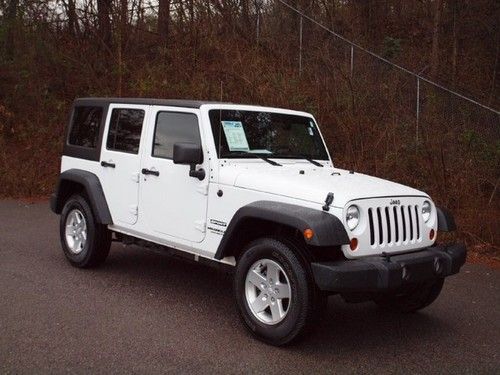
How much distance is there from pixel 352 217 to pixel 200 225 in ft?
4.68

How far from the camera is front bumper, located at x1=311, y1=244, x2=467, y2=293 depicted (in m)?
4.14

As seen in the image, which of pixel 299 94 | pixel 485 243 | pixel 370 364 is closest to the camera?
pixel 370 364

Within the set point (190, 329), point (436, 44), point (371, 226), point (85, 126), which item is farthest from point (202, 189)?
point (436, 44)

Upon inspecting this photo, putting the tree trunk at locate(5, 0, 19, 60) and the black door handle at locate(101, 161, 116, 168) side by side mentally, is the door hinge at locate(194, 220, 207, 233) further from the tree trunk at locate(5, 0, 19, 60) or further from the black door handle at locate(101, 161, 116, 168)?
the tree trunk at locate(5, 0, 19, 60)

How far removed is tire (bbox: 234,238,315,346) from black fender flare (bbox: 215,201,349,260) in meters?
0.20

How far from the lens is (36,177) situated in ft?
45.5

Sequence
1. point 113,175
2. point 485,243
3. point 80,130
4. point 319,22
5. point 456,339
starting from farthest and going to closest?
point 319,22 → point 485,243 → point 80,130 → point 113,175 → point 456,339

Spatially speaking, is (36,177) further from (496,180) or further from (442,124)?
(496,180)

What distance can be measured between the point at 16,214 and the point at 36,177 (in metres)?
3.06

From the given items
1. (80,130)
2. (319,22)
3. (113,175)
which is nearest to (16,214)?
(80,130)

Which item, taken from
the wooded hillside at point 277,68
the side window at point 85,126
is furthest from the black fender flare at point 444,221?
the wooded hillside at point 277,68

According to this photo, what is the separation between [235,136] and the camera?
5516 mm

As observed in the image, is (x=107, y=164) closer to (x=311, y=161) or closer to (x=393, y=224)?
(x=311, y=161)

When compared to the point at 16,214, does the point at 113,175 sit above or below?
above
